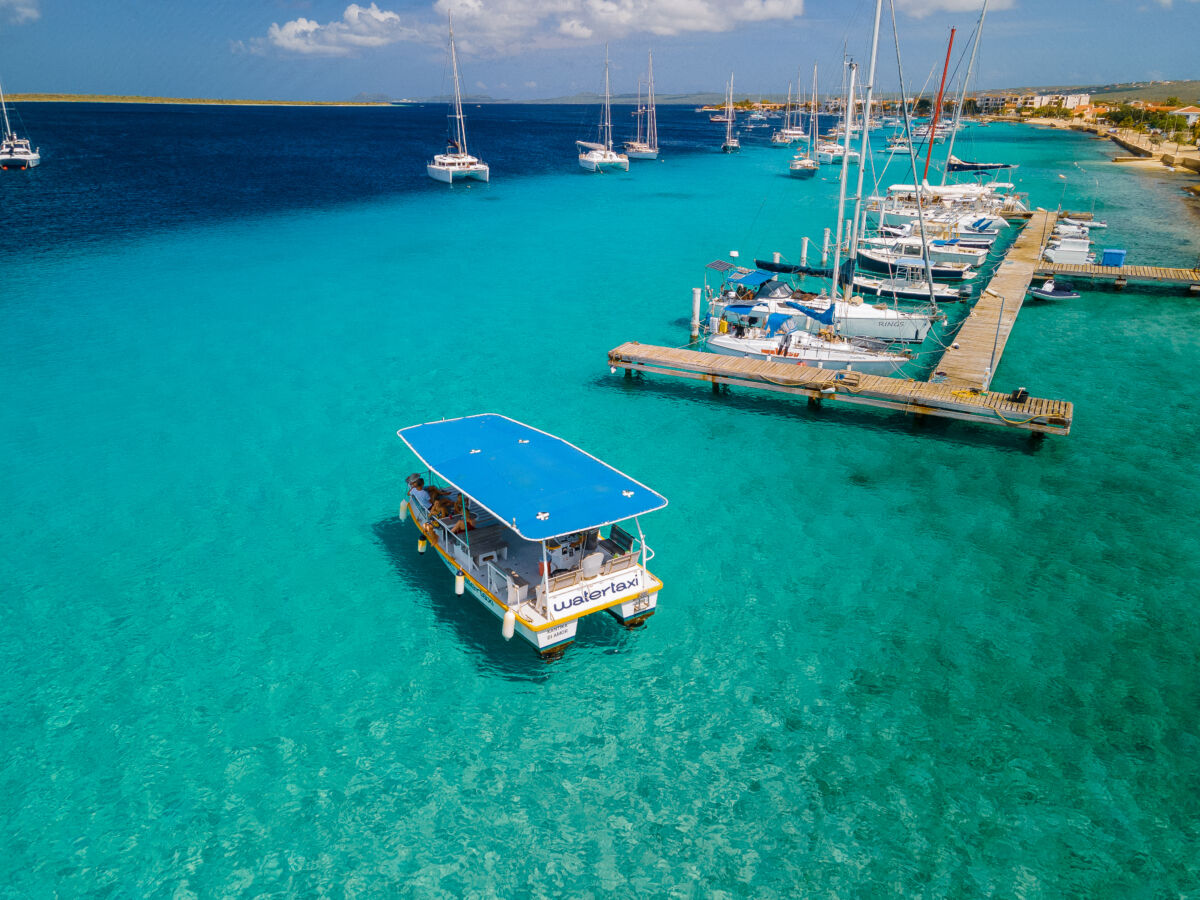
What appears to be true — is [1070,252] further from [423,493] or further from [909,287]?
[423,493]

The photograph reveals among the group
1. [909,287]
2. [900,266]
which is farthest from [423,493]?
[900,266]

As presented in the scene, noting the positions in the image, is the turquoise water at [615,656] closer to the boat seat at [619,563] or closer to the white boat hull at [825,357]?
the boat seat at [619,563]

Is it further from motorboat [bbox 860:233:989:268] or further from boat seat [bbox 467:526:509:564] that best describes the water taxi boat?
motorboat [bbox 860:233:989:268]

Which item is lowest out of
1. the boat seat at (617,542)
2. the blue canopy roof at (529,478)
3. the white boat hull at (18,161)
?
the boat seat at (617,542)

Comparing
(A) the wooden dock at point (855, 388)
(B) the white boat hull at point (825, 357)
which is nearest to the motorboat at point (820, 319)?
(B) the white boat hull at point (825, 357)

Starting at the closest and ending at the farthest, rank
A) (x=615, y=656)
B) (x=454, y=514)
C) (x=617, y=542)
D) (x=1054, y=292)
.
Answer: (x=615, y=656) < (x=617, y=542) < (x=454, y=514) < (x=1054, y=292)

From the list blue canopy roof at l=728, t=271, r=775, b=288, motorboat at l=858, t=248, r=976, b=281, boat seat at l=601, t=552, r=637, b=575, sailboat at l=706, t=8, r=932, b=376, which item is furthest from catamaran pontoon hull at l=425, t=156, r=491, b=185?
boat seat at l=601, t=552, r=637, b=575

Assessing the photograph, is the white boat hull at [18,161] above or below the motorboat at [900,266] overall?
above

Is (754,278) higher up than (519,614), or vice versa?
(754,278)
